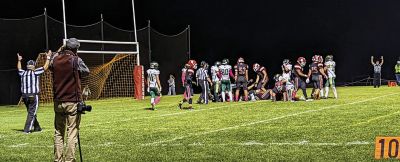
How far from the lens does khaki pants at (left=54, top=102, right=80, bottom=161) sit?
7.83 m

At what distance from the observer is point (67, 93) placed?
7836 mm

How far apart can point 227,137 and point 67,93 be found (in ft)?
13.5

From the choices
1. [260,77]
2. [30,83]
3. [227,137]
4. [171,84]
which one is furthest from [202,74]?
[227,137]

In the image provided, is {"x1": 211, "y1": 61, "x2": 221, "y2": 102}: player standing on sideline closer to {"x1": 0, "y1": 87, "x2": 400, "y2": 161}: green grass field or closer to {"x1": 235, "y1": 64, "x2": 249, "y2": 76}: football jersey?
{"x1": 235, "y1": 64, "x2": 249, "y2": 76}: football jersey

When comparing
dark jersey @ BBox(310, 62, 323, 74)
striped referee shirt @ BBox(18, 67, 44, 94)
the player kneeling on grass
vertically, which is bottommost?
the player kneeling on grass

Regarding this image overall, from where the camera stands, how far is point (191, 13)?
41.6 meters

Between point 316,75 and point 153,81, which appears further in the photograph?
point 316,75

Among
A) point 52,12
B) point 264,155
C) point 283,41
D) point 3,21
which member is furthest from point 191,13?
point 264,155

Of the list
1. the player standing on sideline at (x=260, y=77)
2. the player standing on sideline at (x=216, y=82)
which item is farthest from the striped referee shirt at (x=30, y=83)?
the player standing on sideline at (x=260, y=77)

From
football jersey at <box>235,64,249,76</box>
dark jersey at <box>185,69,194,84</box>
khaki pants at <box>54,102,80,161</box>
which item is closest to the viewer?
khaki pants at <box>54,102,80,161</box>

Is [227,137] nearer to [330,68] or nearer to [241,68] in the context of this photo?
[241,68]

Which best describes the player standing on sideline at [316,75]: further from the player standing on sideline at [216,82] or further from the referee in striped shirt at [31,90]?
the referee in striped shirt at [31,90]

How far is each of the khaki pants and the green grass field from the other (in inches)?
42.5

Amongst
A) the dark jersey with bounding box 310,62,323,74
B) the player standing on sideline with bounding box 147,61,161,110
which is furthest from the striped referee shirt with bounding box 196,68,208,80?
the dark jersey with bounding box 310,62,323,74
